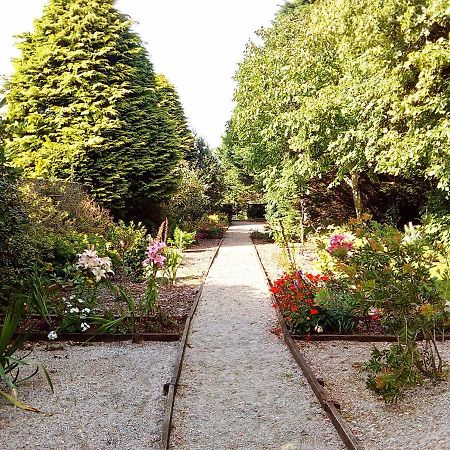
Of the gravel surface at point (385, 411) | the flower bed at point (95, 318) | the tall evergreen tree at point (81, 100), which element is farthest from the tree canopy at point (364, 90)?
the gravel surface at point (385, 411)

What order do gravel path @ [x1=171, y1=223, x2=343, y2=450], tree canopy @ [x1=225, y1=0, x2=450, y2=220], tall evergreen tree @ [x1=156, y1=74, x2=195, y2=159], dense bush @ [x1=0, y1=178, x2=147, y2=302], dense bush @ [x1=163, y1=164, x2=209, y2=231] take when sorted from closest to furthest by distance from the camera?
gravel path @ [x1=171, y1=223, x2=343, y2=450] < dense bush @ [x1=0, y1=178, x2=147, y2=302] < tree canopy @ [x1=225, y1=0, x2=450, y2=220] < dense bush @ [x1=163, y1=164, x2=209, y2=231] < tall evergreen tree @ [x1=156, y1=74, x2=195, y2=159]

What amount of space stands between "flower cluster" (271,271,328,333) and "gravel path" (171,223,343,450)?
1.05 feet

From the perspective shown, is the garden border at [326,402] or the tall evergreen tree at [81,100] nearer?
the garden border at [326,402]

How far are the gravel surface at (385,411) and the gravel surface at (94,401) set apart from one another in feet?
4.81

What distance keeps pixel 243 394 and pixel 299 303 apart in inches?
85.6

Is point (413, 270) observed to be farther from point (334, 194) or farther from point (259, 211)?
point (259, 211)

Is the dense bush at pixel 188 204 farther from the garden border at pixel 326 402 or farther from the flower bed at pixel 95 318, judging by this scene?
the garden border at pixel 326 402

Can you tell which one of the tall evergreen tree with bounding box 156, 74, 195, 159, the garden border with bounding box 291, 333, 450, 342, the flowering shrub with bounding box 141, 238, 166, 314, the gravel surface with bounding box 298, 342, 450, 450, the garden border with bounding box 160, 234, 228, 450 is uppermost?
the tall evergreen tree with bounding box 156, 74, 195, 159

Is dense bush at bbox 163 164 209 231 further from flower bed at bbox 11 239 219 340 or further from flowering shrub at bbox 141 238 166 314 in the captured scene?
flowering shrub at bbox 141 238 166 314

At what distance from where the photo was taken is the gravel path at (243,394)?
330 cm

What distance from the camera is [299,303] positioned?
606 cm

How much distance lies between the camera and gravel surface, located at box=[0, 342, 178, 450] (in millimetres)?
3314

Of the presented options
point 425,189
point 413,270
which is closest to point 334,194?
point 425,189

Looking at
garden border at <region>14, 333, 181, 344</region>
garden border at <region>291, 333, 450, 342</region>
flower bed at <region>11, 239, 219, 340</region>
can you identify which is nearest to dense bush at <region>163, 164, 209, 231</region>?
flower bed at <region>11, 239, 219, 340</region>
